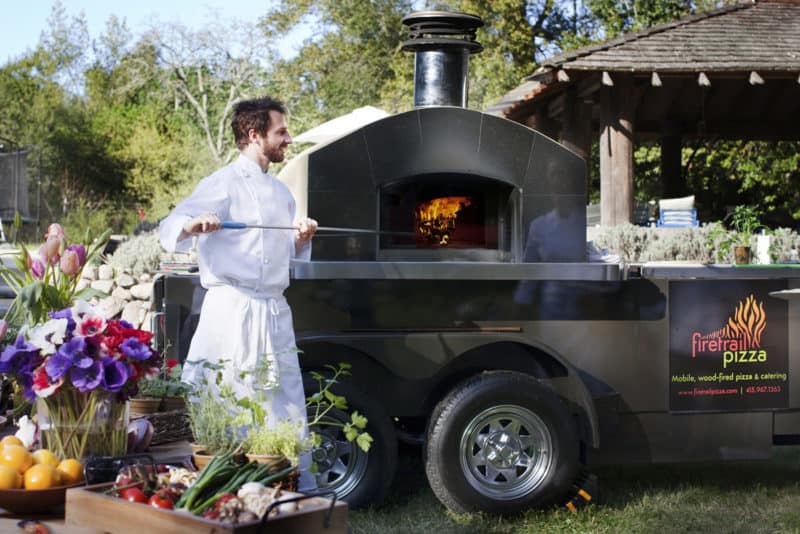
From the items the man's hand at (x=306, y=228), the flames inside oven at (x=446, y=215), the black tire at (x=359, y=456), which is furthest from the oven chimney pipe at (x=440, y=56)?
the man's hand at (x=306, y=228)

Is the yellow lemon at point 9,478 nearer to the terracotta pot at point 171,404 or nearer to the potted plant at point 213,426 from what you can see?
the potted plant at point 213,426

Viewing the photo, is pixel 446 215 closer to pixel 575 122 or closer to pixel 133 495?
pixel 133 495

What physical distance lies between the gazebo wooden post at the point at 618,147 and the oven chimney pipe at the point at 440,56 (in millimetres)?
6446

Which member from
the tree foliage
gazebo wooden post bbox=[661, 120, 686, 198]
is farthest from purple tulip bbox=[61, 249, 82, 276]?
the tree foliage

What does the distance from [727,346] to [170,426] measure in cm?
360

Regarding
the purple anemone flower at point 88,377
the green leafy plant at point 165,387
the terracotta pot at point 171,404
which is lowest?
the terracotta pot at point 171,404

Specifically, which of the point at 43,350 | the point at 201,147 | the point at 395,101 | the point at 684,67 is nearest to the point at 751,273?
the point at 43,350

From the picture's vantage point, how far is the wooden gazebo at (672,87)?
41.7 feet

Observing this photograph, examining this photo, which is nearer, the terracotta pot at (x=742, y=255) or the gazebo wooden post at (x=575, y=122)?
the terracotta pot at (x=742, y=255)

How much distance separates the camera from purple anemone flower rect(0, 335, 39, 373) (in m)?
2.74

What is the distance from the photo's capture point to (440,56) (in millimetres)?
7199

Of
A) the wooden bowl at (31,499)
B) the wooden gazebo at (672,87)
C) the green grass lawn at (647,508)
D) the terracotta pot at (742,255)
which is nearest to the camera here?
the wooden bowl at (31,499)

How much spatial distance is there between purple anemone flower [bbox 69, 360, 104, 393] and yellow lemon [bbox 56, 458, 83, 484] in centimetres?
17

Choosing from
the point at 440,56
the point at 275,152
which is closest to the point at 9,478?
the point at 275,152
